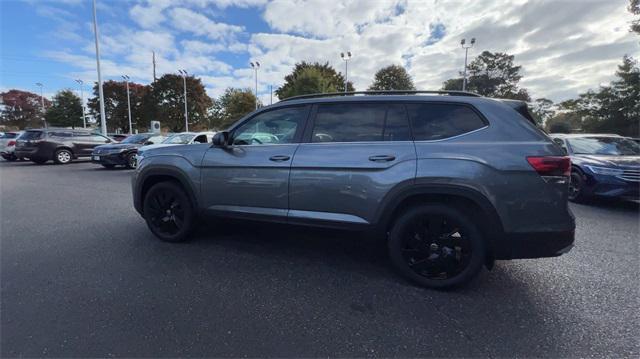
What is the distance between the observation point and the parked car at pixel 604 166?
5.83m

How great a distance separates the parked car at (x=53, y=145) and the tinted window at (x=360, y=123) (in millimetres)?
15826

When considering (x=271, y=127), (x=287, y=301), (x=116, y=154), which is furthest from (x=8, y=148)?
(x=287, y=301)

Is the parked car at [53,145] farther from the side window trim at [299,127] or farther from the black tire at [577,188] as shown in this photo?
the black tire at [577,188]

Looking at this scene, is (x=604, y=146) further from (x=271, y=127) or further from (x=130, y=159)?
(x=130, y=159)

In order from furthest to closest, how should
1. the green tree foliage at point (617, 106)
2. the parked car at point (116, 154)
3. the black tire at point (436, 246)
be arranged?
the green tree foliage at point (617, 106) < the parked car at point (116, 154) < the black tire at point (436, 246)

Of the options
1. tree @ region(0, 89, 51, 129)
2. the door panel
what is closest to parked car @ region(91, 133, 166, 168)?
the door panel

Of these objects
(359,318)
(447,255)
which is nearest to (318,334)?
(359,318)

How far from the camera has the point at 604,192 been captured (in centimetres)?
606

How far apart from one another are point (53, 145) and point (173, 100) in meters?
39.3

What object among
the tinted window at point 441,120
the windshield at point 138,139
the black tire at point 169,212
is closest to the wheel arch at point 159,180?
the black tire at point 169,212

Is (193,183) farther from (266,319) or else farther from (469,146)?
(469,146)

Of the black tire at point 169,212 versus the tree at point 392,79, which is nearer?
the black tire at point 169,212

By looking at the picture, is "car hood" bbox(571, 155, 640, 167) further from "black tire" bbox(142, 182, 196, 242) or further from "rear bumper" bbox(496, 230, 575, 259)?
"black tire" bbox(142, 182, 196, 242)

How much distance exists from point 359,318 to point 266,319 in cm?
72
